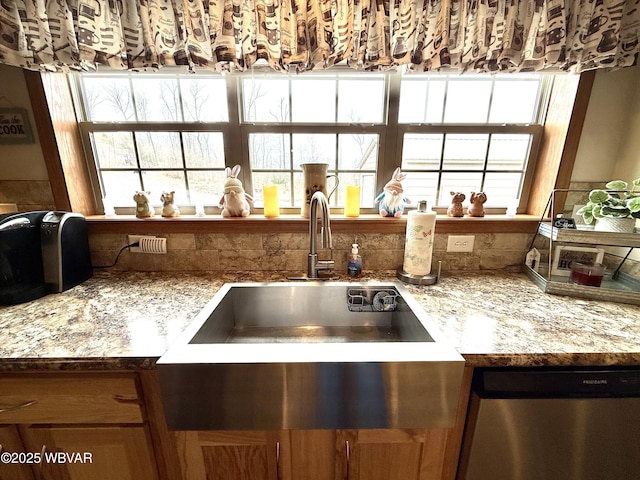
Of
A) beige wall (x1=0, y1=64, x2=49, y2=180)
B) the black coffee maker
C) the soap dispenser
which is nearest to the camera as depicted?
the black coffee maker

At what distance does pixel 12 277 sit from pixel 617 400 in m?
1.89

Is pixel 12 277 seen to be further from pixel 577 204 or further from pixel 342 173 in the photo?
pixel 577 204

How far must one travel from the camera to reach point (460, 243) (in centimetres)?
119

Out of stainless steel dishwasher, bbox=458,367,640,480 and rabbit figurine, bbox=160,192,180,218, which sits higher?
rabbit figurine, bbox=160,192,180,218

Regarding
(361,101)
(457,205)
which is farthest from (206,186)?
(457,205)

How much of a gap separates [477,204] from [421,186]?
27cm

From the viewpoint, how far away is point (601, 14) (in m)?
0.90

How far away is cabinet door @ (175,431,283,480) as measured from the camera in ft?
2.24

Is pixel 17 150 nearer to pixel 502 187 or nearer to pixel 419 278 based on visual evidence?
pixel 419 278

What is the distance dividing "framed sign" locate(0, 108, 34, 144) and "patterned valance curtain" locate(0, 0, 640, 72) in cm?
25

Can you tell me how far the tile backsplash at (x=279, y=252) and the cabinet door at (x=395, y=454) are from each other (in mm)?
654

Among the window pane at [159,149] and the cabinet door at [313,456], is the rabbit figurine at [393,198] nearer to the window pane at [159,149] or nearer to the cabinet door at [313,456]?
the cabinet door at [313,456]

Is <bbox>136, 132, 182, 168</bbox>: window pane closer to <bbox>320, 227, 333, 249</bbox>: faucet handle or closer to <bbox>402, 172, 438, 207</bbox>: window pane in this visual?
<bbox>320, 227, 333, 249</bbox>: faucet handle

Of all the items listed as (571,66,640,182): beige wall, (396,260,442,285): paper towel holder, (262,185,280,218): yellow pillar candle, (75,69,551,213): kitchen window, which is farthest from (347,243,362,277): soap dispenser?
(571,66,640,182): beige wall
